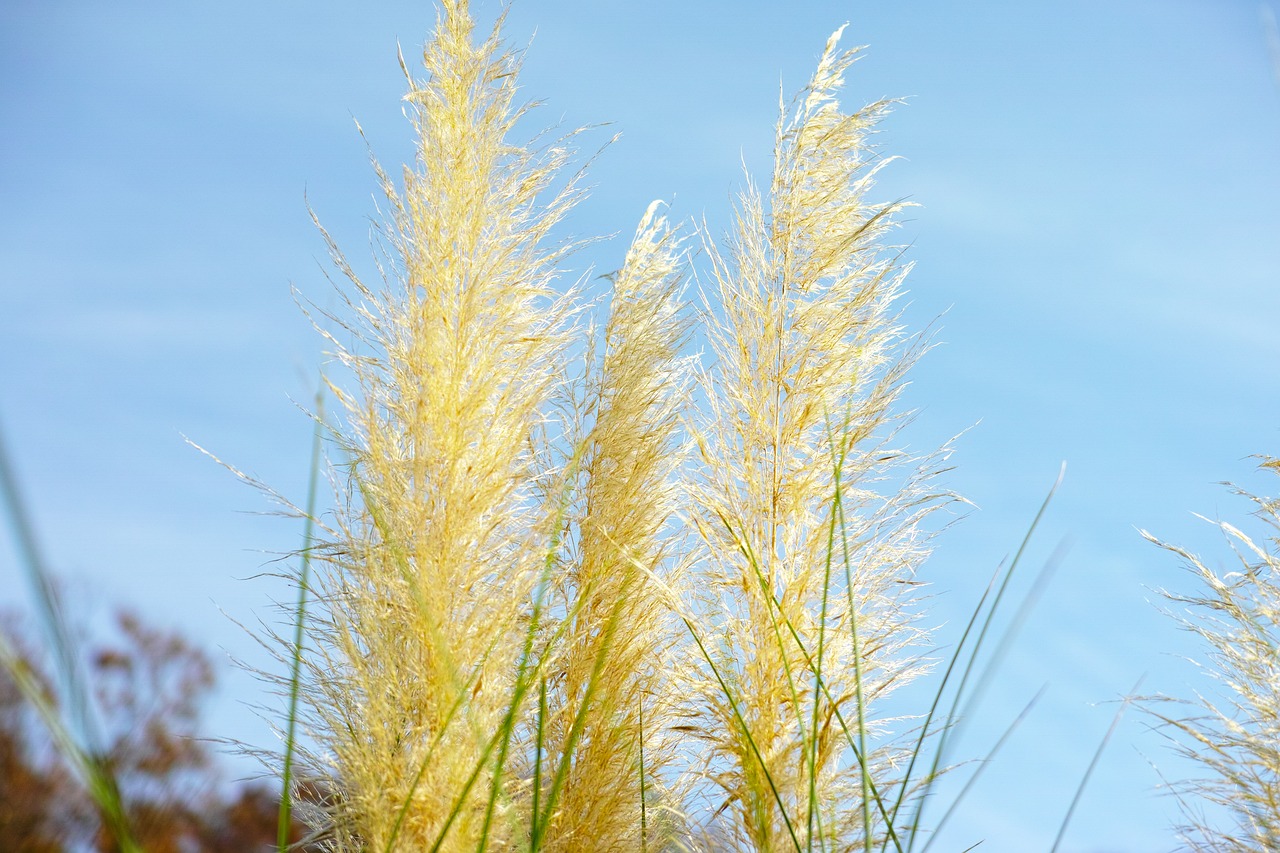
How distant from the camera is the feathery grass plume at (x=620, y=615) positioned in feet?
8.44

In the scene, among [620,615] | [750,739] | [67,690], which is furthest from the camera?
[620,615]

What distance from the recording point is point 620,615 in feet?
8.70

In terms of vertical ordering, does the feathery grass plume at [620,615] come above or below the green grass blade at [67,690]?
above

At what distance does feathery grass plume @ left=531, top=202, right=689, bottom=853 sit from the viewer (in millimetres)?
2572

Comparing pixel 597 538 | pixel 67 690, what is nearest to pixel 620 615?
pixel 597 538

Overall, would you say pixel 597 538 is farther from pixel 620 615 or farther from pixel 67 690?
pixel 67 690

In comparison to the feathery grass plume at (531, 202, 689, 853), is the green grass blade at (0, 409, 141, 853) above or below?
below

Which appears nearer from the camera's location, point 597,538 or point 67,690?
point 67,690

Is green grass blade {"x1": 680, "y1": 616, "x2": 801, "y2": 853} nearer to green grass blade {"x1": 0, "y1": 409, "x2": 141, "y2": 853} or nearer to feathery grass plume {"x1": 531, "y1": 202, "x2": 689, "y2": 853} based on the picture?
feathery grass plume {"x1": 531, "y1": 202, "x2": 689, "y2": 853}

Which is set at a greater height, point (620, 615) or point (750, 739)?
point (620, 615)

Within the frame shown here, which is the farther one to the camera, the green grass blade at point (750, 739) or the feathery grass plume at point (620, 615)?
the feathery grass plume at point (620, 615)

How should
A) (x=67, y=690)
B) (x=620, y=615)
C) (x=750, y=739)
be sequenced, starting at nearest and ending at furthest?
1. (x=67, y=690)
2. (x=750, y=739)
3. (x=620, y=615)

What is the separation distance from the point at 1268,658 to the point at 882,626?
95 centimetres

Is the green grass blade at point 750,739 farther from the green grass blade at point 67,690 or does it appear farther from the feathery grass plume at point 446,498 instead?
the green grass blade at point 67,690
